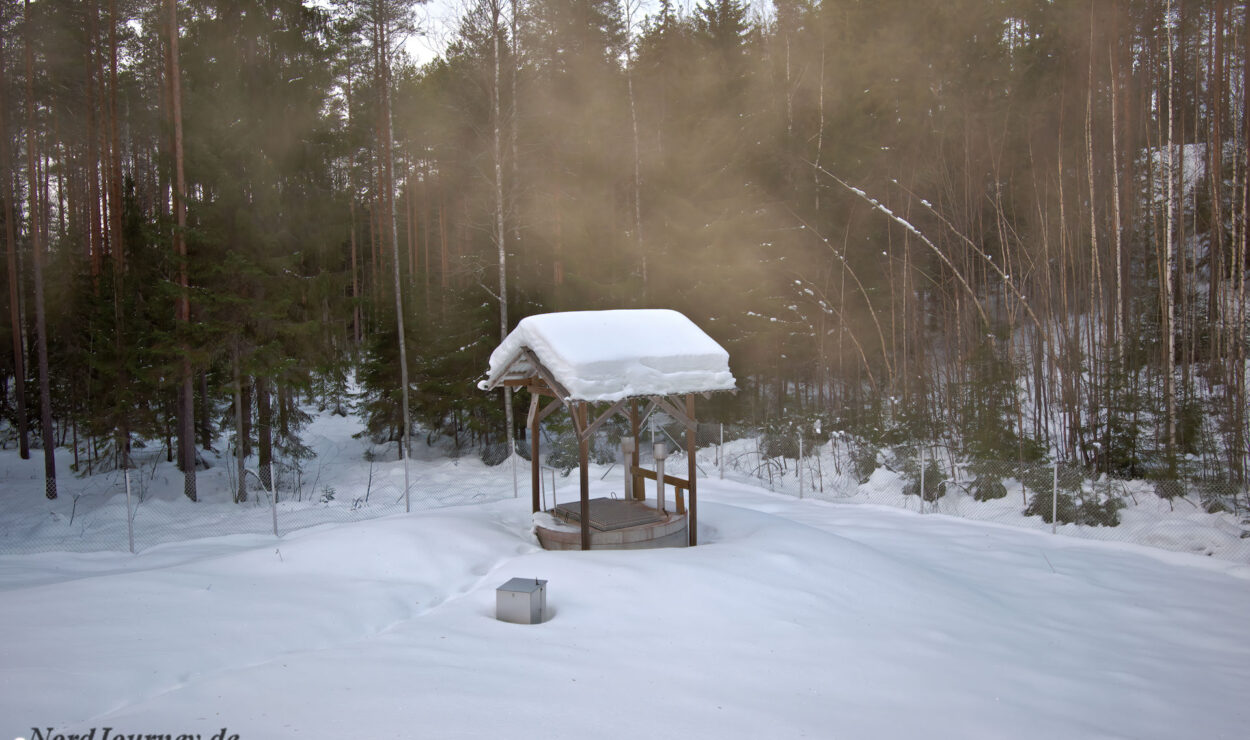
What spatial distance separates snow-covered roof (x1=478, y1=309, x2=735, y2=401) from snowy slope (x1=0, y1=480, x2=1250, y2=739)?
71.7 inches

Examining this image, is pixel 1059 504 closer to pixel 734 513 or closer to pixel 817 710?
pixel 734 513

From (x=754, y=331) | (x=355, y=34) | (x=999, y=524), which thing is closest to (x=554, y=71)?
(x=355, y=34)

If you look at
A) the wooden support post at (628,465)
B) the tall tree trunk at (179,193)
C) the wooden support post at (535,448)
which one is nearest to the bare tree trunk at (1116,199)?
the wooden support post at (628,465)

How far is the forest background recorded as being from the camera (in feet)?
39.7

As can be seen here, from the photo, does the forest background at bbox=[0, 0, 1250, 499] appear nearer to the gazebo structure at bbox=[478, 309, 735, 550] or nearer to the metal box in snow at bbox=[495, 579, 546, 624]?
the gazebo structure at bbox=[478, 309, 735, 550]

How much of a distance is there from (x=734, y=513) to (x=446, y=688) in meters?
6.42

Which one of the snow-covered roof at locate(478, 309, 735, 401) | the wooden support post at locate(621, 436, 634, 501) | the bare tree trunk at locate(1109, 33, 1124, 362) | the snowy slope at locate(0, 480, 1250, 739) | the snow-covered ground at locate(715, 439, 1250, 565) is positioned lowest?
the snow-covered ground at locate(715, 439, 1250, 565)

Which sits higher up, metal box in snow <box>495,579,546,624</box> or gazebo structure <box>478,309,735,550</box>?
gazebo structure <box>478,309,735,550</box>

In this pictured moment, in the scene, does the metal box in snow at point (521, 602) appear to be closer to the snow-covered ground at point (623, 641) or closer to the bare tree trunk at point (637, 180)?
the snow-covered ground at point (623, 641)

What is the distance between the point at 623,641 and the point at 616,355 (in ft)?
10.8

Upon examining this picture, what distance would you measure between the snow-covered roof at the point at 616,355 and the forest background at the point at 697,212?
21.3 ft

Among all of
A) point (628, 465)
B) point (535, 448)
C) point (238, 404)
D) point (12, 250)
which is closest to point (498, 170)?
point (238, 404)

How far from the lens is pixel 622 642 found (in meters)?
5.36

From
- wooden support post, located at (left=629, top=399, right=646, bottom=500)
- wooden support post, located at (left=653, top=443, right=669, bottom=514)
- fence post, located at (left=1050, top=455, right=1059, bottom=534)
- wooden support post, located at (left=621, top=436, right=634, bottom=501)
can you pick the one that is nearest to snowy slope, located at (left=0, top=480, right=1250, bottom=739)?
fence post, located at (left=1050, top=455, right=1059, bottom=534)
